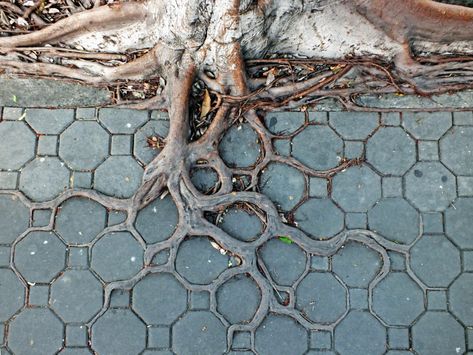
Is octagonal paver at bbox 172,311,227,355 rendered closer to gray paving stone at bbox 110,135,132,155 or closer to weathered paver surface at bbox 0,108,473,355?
weathered paver surface at bbox 0,108,473,355

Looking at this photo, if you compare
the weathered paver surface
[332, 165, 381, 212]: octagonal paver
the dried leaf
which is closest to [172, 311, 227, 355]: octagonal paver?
the weathered paver surface

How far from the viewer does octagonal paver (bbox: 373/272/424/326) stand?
3234mm

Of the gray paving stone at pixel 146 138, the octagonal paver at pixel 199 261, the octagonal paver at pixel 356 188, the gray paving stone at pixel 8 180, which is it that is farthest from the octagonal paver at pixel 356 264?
the gray paving stone at pixel 8 180

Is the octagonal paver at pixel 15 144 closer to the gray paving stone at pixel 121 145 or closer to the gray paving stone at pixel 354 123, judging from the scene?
the gray paving stone at pixel 121 145

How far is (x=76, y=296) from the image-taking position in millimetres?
3238

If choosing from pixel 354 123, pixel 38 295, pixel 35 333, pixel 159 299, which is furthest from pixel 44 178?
pixel 354 123

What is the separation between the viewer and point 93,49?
347cm

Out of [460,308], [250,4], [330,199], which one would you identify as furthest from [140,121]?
[460,308]

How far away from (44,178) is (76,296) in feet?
2.45

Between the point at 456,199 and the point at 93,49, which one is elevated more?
the point at 93,49

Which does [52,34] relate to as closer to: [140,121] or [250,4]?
[140,121]

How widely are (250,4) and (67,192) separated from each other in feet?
5.06

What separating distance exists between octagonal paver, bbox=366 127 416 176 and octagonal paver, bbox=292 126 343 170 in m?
0.20

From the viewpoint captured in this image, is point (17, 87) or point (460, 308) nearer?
point (460, 308)
